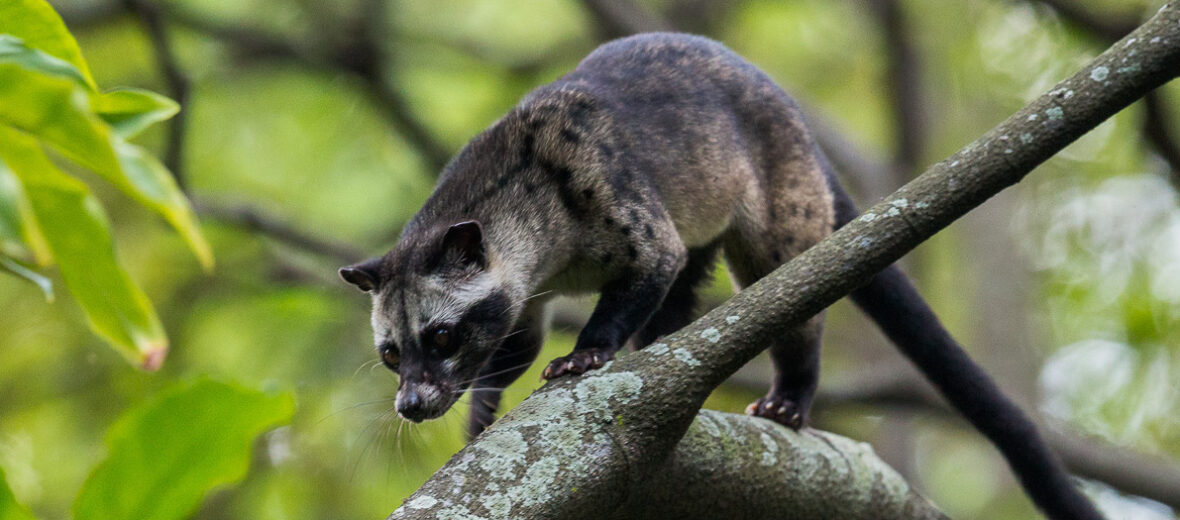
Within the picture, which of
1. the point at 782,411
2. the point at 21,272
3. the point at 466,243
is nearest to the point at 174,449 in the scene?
the point at 21,272

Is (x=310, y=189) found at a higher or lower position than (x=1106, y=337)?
lower

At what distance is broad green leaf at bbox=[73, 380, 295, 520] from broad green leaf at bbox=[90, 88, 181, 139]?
25.6 inches

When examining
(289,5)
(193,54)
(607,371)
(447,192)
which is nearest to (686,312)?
(447,192)

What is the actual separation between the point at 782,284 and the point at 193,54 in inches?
376

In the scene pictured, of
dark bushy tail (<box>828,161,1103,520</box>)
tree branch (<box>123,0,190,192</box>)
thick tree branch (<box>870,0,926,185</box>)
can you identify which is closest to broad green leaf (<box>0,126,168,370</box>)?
dark bushy tail (<box>828,161,1103,520</box>)

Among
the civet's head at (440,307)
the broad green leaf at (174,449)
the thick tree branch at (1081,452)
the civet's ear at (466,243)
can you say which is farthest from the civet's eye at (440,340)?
the thick tree branch at (1081,452)

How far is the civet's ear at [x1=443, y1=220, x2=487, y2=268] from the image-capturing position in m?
4.27

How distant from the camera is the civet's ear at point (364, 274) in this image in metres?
4.43

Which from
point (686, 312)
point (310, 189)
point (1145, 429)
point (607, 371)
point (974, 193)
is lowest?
point (310, 189)

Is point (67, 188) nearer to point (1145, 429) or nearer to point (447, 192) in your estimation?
point (447, 192)

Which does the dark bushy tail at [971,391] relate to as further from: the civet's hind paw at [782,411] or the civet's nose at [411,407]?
the civet's nose at [411,407]

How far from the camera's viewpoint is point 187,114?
27.6 ft

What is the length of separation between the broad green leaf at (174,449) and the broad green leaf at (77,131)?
652 millimetres

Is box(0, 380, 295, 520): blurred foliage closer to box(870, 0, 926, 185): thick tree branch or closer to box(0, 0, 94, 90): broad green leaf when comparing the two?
box(0, 0, 94, 90): broad green leaf
